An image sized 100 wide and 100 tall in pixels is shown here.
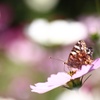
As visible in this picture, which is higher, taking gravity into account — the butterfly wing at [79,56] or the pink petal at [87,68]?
the butterfly wing at [79,56]

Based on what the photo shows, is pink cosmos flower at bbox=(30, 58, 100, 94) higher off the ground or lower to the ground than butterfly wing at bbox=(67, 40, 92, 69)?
lower

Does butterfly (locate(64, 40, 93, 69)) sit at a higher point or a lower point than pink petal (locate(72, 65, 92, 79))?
higher

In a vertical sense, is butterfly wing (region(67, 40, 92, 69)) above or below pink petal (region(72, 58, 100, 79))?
above

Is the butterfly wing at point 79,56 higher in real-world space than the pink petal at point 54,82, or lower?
higher

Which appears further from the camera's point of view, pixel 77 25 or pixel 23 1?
pixel 23 1

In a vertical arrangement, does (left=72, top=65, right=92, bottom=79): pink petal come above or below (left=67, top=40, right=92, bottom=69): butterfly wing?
below

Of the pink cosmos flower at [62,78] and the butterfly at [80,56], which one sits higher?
the butterfly at [80,56]

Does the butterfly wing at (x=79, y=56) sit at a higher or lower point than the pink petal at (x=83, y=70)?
higher

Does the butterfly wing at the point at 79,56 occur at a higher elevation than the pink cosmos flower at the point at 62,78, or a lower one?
higher

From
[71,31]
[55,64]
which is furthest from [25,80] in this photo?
[71,31]

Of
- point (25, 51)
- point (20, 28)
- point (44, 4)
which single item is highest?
point (44, 4)

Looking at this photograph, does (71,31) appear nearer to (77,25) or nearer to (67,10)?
(77,25)
